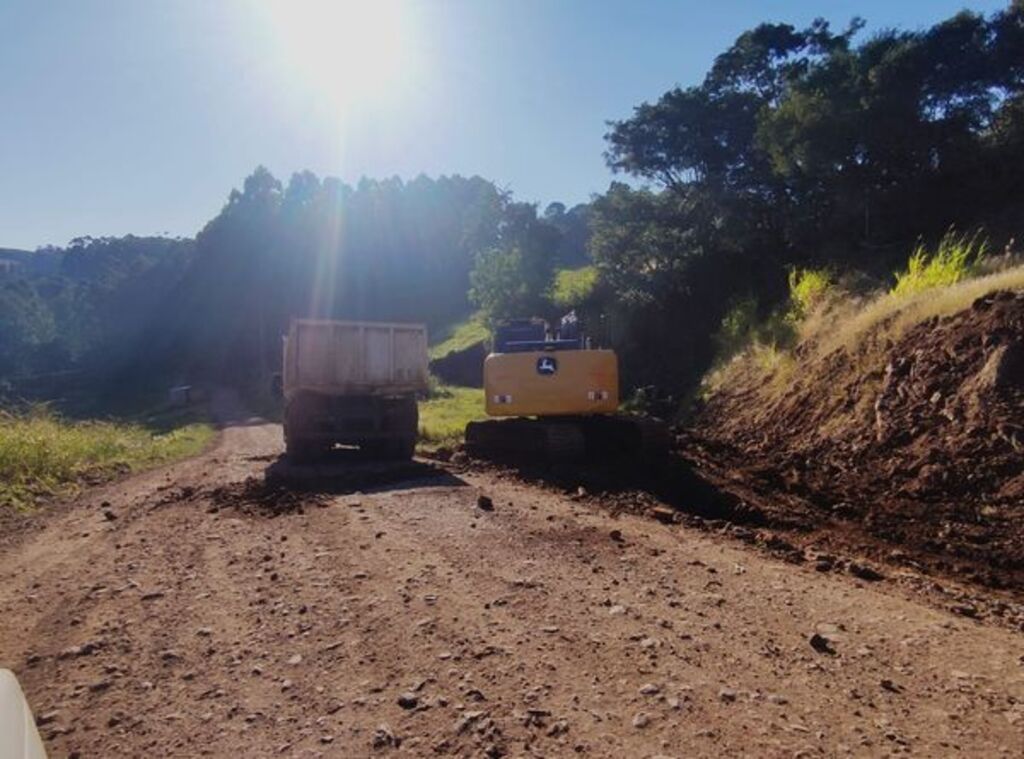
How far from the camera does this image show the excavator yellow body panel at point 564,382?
1380 centimetres

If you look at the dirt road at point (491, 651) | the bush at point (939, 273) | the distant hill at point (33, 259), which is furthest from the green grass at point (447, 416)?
the distant hill at point (33, 259)

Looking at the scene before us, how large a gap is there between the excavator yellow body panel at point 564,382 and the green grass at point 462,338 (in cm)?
3104

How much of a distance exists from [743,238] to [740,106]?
307 inches

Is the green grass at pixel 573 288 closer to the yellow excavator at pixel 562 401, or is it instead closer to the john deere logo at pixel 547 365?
the yellow excavator at pixel 562 401

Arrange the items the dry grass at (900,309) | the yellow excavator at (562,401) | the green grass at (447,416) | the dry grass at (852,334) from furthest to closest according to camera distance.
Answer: the green grass at (447,416), the yellow excavator at (562,401), the dry grass at (852,334), the dry grass at (900,309)

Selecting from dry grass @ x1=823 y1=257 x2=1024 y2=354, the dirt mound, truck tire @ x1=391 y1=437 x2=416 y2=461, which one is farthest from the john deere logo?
dry grass @ x1=823 y1=257 x2=1024 y2=354

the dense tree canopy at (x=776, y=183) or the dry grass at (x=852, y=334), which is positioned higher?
the dense tree canopy at (x=776, y=183)

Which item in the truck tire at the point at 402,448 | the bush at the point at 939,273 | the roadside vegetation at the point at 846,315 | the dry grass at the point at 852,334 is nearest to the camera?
the dry grass at the point at 852,334

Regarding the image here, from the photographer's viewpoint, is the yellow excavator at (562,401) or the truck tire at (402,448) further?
the truck tire at (402,448)

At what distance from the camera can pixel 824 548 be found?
25.7ft

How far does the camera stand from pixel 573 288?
39.6 m

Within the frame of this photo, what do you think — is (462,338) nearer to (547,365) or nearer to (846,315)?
(846,315)

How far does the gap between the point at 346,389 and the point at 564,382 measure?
4.33 meters

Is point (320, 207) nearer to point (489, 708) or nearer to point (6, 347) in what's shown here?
point (6, 347)
